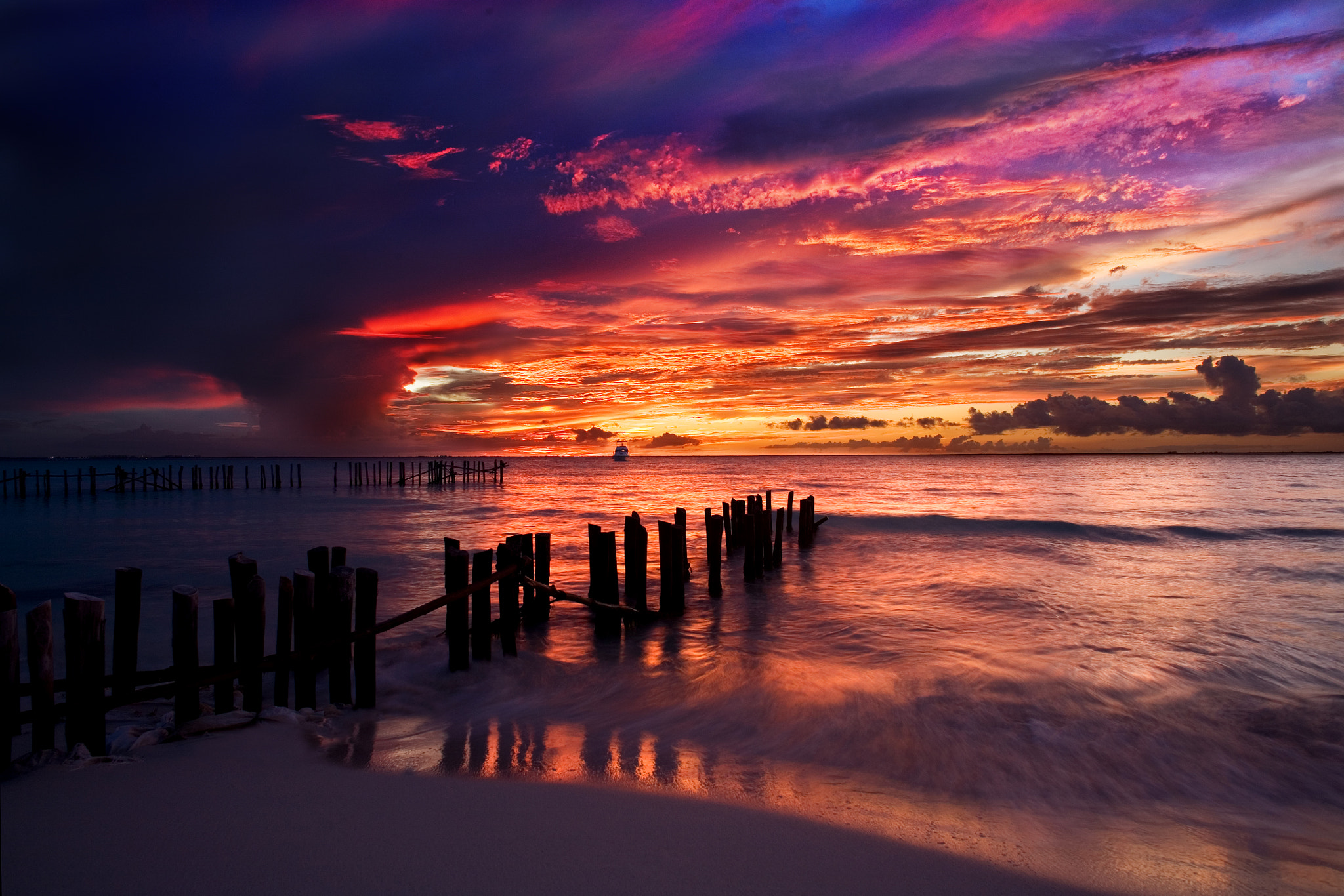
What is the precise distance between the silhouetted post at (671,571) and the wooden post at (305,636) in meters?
5.35

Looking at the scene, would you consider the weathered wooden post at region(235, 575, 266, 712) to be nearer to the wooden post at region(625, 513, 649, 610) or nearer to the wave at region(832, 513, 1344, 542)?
the wooden post at region(625, 513, 649, 610)

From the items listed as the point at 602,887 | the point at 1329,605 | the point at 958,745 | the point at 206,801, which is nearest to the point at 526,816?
the point at 602,887

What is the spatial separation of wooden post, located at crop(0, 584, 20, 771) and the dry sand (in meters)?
0.32

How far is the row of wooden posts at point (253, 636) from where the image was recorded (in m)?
4.45

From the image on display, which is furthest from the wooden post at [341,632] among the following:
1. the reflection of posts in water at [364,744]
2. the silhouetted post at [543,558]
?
the silhouetted post at [543,558]

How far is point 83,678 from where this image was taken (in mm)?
4574

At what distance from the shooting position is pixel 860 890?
3.51 meters

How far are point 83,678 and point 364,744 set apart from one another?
74.4 inches

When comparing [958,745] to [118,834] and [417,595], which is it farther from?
[417,595]

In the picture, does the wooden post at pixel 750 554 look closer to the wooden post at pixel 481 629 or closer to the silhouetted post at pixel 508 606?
the silhouetted post at pixel 508 606

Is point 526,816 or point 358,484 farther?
point 358,484

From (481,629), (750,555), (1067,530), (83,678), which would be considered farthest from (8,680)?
(1067,530)

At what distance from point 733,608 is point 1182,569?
43.7 feet

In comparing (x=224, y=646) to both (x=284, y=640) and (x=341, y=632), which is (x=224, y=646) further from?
(x=341, y=632)
